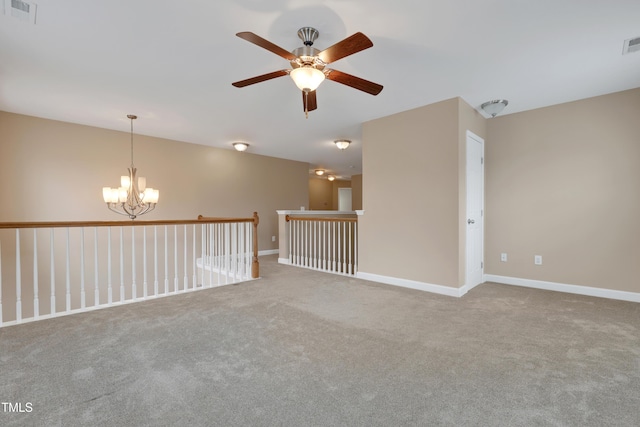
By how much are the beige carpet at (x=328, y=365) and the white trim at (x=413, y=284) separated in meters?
0.36

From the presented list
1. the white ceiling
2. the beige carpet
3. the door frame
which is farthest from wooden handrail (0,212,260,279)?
the door frame

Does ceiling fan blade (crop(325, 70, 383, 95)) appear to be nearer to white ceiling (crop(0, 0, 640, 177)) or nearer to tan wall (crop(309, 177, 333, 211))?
white ceiling (crop(0, 0, 640, 177))

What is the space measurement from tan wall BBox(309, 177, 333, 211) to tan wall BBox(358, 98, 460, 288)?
6802 mm

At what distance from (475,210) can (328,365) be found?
121 inches

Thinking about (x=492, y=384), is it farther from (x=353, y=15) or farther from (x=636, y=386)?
(x=353, y=15)

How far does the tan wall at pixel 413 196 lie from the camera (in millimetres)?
3467

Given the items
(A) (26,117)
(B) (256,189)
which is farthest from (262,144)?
(A) (26,117)

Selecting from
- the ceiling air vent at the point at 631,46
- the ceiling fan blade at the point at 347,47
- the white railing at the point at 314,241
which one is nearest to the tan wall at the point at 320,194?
the white railing at the point at 314,241

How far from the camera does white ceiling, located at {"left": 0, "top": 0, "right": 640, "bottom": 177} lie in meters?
1.97

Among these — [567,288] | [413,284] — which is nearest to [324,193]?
[413,284]

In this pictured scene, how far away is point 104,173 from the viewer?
468 centimetres

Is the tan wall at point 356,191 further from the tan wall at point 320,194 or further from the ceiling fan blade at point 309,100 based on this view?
the ceiling fan blade at point 309,100

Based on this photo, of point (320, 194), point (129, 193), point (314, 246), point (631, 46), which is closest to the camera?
point (631, 46)

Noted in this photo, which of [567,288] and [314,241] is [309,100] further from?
[567,288]
